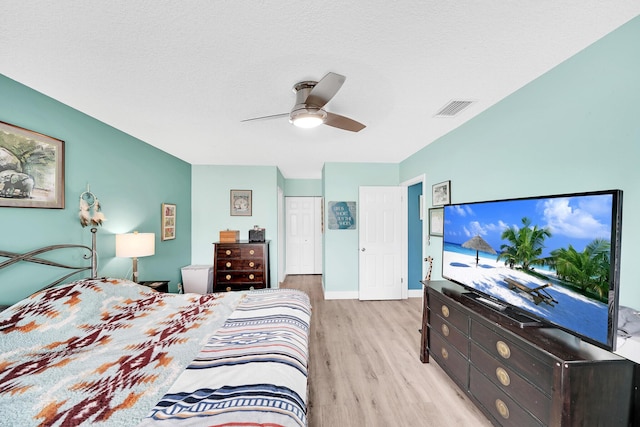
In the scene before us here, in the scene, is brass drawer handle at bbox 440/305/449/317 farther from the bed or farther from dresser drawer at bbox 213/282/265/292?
dresser drawer at bbox 213/282/265/292

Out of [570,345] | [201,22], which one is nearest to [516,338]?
[570,345]

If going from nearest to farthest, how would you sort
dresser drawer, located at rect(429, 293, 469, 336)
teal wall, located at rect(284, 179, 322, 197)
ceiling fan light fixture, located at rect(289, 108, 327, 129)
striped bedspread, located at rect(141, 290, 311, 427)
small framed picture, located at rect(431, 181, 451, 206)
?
1. striped bedspread, located at rect(141, 290, 311, 427)
2. ceiling fan light fixture, located at rect(289, 108, 327, 129)
3. dresser drawer, located at rect(429, 293, 469, 336)
4. small framed picture, located at rect(431, 181, 451, 206)
5. teal wall, located at rect(284, 179, 322, 197)

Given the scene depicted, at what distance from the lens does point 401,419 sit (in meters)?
1.71

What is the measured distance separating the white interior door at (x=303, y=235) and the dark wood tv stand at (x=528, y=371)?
4.10 m

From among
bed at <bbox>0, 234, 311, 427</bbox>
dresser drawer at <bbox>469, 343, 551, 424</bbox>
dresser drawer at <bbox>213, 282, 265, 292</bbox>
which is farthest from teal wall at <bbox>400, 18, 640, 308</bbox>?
dresser drawer at <bbox>213, 282, 265, 292</bbox>

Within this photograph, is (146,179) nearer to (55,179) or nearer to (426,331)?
(55,179)

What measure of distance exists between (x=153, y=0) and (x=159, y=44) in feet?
1.04

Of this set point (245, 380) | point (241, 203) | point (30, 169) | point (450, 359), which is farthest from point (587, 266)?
point (241, 203)

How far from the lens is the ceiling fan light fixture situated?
5.57 feet

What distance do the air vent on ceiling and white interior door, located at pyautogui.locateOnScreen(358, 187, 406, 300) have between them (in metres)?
1.95

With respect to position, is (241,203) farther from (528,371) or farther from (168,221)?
(528,371)

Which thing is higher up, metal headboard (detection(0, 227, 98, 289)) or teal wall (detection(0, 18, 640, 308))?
teal wall (detection(0, 18, 640, 308))

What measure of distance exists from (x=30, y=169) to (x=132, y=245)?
39.7 inches

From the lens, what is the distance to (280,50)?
55.7 inches
